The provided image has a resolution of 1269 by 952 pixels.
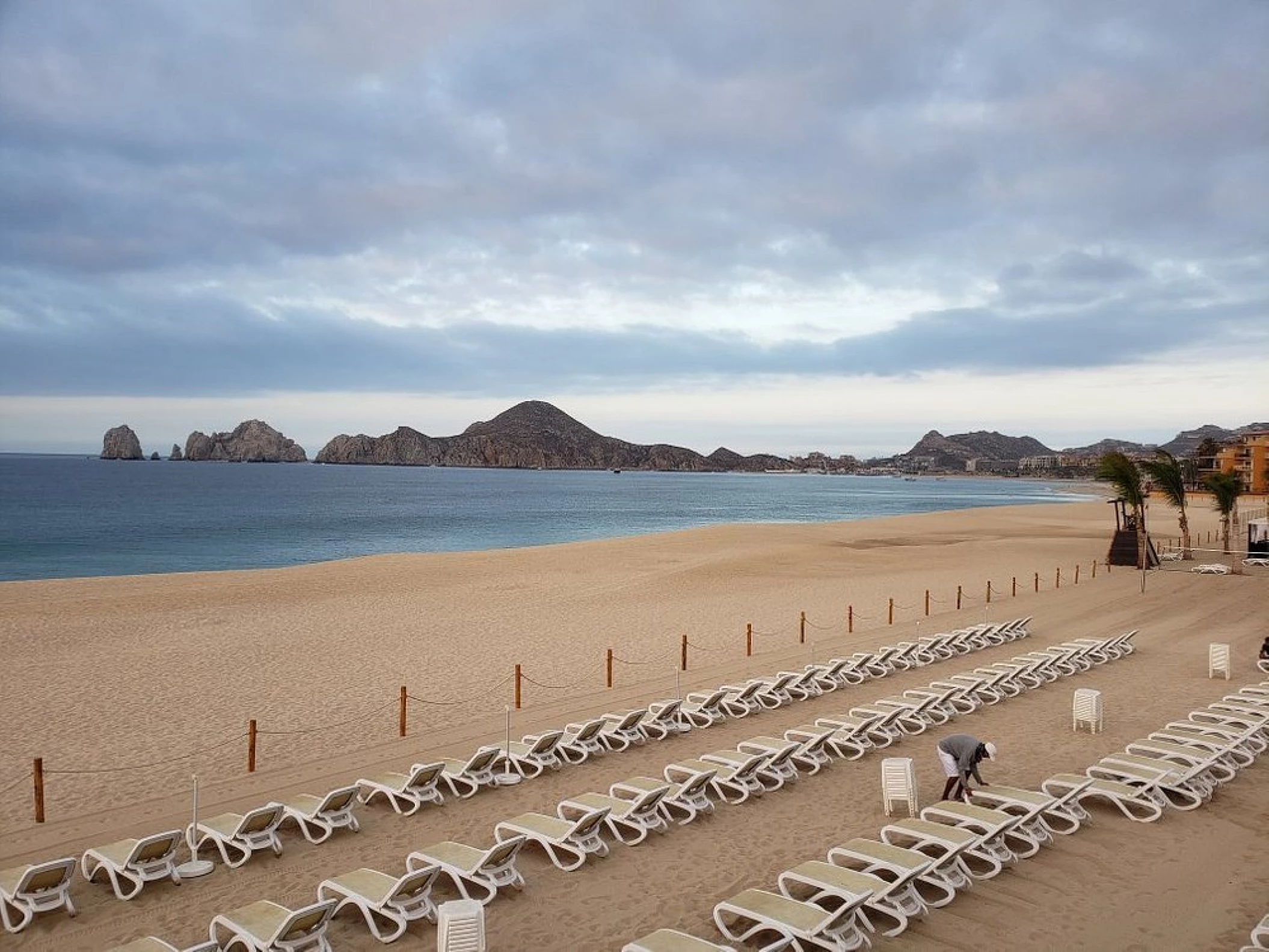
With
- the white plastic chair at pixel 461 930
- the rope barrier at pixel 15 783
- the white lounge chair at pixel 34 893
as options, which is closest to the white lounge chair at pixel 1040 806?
the white plastic chair at pixel 461 930

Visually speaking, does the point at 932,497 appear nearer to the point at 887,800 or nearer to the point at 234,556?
the point at 234,556

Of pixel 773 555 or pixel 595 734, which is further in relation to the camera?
pixel 773 555

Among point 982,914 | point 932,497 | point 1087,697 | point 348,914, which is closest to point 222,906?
point 348,914

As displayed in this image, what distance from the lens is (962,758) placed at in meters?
8.41

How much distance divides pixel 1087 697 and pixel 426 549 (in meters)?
43.9

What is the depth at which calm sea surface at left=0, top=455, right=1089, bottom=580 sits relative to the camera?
46.8 meters

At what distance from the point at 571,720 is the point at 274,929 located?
6.84m

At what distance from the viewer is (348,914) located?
674cm

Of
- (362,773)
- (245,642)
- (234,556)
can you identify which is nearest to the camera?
(362,773)

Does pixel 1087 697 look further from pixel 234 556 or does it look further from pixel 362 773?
pixel 234 556

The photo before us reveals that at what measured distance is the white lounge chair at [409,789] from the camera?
8.96 m

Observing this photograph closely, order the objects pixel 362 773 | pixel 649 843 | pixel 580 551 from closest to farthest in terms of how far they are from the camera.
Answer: pixel 649 843
pixel 362 773
pixel 580 551

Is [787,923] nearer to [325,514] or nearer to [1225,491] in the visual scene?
[1225,491]

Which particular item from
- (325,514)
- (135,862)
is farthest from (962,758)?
(325,514)
